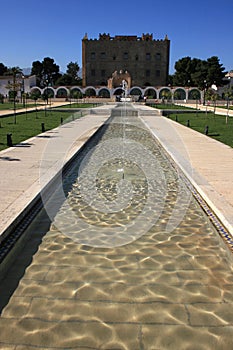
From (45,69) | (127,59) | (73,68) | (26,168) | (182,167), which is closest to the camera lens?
(26,168)

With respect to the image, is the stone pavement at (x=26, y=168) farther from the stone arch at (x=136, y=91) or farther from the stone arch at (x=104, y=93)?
the stone arch at (x=136, y=91)

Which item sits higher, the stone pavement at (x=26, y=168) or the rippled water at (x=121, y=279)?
the stone pavement at (x=26, y=168)

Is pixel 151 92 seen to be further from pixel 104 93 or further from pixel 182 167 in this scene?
pixel 182 167

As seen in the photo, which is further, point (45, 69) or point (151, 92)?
point (45, 69)

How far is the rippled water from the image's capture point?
110 inches

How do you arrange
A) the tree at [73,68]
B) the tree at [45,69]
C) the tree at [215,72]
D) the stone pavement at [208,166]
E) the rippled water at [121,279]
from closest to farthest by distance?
the rippled water at [121,279], the stone pavement at [208,166], the tree at [215,72], the tree at [45,69], the tree at [73,68]

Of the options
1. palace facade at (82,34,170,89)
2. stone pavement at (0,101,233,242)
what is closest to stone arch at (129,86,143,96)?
palace facade at (82,34,170,89)

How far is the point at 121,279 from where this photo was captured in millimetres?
3584

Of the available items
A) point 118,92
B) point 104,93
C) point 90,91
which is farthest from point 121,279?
point 118,92

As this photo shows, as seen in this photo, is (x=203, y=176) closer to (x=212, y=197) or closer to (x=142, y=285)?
(x=212, y=197)

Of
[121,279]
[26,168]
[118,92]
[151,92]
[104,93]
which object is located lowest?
[121,279]

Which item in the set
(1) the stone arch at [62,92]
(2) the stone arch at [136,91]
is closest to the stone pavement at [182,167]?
(1) the stone arch at [62,92]

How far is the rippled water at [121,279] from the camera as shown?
278 cm

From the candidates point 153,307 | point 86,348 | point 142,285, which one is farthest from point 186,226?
point 86,348
